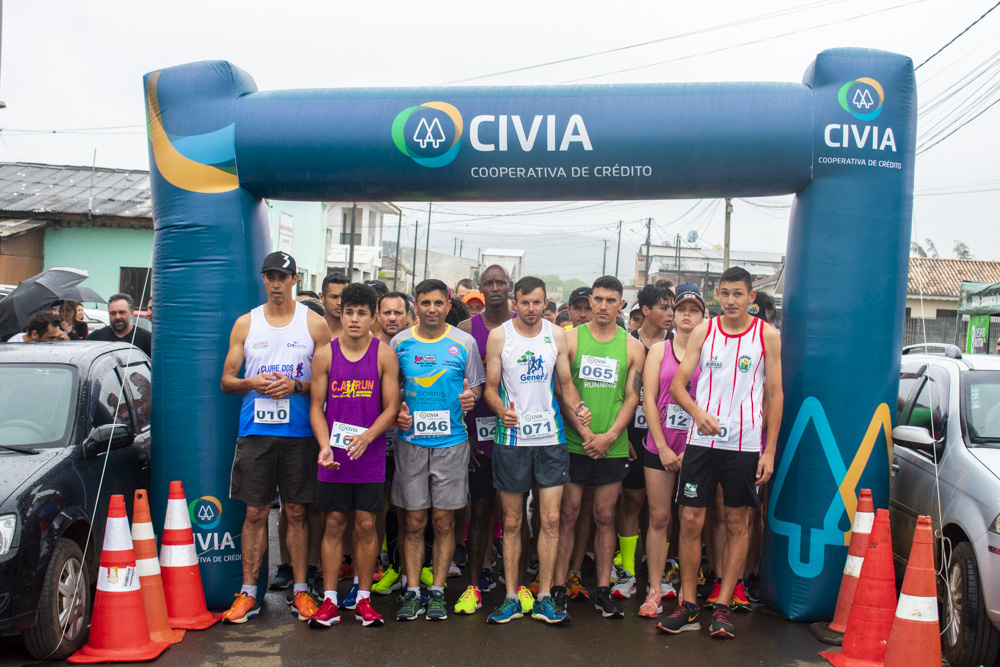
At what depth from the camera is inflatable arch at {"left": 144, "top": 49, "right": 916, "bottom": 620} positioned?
5.27 meters

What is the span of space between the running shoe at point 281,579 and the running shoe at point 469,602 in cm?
131

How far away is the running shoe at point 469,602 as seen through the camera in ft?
17.5

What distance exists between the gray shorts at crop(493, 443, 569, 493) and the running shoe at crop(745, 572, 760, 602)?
66.7 inches

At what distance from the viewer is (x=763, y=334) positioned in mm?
5227

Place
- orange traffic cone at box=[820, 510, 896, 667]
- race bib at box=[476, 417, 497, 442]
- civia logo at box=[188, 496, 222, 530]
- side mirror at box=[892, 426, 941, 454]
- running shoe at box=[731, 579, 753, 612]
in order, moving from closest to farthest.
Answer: orange traffic cone at box=[820, 510, 896, 667]
side mirror at box=[892, 426, 941, 454]
civia logo at box=[188, 496, 222, 530]
running shoe at box=[731, 579, 753, 612]
race bib at box=[476, 417, 497, 442]

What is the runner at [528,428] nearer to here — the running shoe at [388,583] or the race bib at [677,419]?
the race bib at [677,419]

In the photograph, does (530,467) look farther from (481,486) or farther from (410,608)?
(410,608)

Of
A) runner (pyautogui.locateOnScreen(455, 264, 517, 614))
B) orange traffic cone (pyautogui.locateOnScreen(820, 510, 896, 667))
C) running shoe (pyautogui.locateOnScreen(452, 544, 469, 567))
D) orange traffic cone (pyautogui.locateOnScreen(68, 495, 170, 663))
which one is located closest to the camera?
orange traffic cone (pyautogui.locateOnScreen(68, 495, 170, 663))

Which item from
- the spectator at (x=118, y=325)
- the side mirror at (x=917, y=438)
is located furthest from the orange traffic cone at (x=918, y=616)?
the spectator at (x=118, y=325)

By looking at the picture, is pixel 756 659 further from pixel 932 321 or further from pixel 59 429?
pixel 932 321

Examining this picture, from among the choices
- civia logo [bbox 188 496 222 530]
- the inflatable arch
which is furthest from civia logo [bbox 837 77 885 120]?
civia logo [bbox 188 496 222 530]

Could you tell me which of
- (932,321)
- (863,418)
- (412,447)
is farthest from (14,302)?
(932,321)

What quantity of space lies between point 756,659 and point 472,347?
253 centimetres

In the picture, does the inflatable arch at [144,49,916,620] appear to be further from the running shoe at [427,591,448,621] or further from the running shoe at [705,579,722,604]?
the running shoe at [427,591,448,621]
